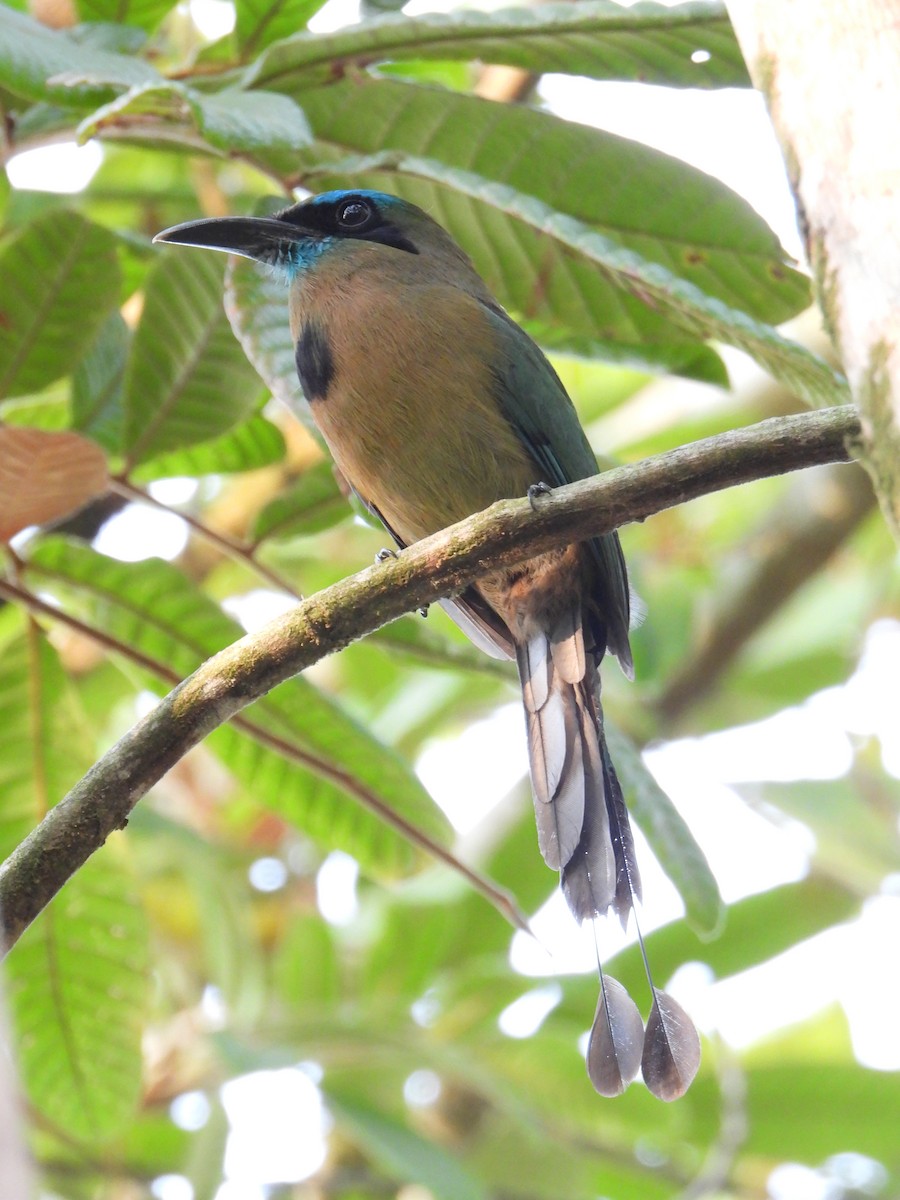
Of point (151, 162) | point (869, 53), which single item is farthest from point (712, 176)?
point (151, 162)

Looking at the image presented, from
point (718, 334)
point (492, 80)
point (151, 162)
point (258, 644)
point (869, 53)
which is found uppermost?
point (151, 162)

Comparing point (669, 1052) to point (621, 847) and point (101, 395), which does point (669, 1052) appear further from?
point (101, 395)

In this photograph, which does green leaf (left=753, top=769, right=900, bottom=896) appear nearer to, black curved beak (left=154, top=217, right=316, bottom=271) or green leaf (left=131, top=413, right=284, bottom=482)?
green leaf (left=131, top=413, right=284, bottom=482)

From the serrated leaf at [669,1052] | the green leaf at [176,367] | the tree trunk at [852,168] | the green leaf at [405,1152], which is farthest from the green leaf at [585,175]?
the green leaf at [405,1152]

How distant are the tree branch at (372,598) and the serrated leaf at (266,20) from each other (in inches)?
48.0

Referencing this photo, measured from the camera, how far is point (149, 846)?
13.9 ft

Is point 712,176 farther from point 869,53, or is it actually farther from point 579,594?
point 869,53

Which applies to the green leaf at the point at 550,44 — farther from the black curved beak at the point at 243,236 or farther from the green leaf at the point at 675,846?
the green leaf at the point at 675,846

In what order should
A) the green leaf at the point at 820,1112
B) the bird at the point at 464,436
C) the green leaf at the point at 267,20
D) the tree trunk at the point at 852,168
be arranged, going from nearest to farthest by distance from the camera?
1. the tree trunk at the point at 852,168
2. the green leaf at the point at 267,20
3. the bird at the point at 464,436
4. the green leaf at the point at 820,1112

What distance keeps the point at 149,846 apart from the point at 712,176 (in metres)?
2.60

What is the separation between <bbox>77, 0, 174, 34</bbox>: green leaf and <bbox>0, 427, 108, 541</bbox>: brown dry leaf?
941 millimetres

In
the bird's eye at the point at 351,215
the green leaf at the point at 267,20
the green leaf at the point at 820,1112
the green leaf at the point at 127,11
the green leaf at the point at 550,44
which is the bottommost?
the green leaf at the point at 820,1112

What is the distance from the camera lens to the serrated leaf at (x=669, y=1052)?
1.75 meters

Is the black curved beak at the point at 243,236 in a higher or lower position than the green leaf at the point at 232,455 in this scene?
higher
